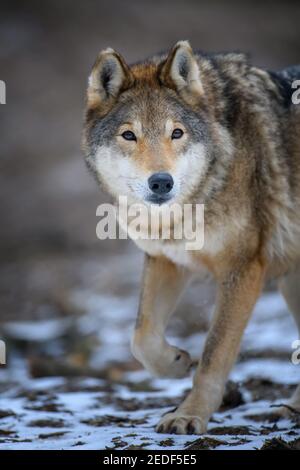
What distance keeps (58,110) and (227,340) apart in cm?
Answer: 1811

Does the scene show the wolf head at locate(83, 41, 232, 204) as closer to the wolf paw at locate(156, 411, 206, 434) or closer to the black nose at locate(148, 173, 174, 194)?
the black nose at locate(148, 173, 174, 194)

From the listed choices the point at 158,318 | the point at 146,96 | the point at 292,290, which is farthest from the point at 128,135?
the point at 292,290

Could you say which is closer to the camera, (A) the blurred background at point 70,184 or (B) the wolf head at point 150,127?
(B) the wolf head at point 150,127

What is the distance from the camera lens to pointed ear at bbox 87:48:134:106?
A: 18.6 ft

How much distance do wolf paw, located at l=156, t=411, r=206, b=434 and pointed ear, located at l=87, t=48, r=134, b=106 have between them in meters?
2.27

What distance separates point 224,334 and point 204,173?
1120 mm

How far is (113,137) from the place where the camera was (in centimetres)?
562

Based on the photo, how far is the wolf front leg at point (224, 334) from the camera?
543 centimetres

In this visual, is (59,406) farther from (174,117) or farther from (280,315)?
(280,315)

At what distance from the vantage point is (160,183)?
207 inches

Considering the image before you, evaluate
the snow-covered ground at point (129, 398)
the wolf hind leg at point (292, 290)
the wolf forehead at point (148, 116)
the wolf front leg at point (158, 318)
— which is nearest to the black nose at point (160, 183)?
the wolf forehead at point (148, 116)

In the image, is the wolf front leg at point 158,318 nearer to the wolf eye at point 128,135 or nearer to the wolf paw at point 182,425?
the wolf paw at point 182,425

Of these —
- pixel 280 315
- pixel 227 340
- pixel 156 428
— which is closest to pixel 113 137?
pixel 227 340

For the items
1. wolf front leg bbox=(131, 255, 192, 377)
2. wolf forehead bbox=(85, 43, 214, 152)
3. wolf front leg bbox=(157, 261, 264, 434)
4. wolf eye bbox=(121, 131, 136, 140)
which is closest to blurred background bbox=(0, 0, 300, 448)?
wolf forehead bbox=(85, 43, 214, 152)
